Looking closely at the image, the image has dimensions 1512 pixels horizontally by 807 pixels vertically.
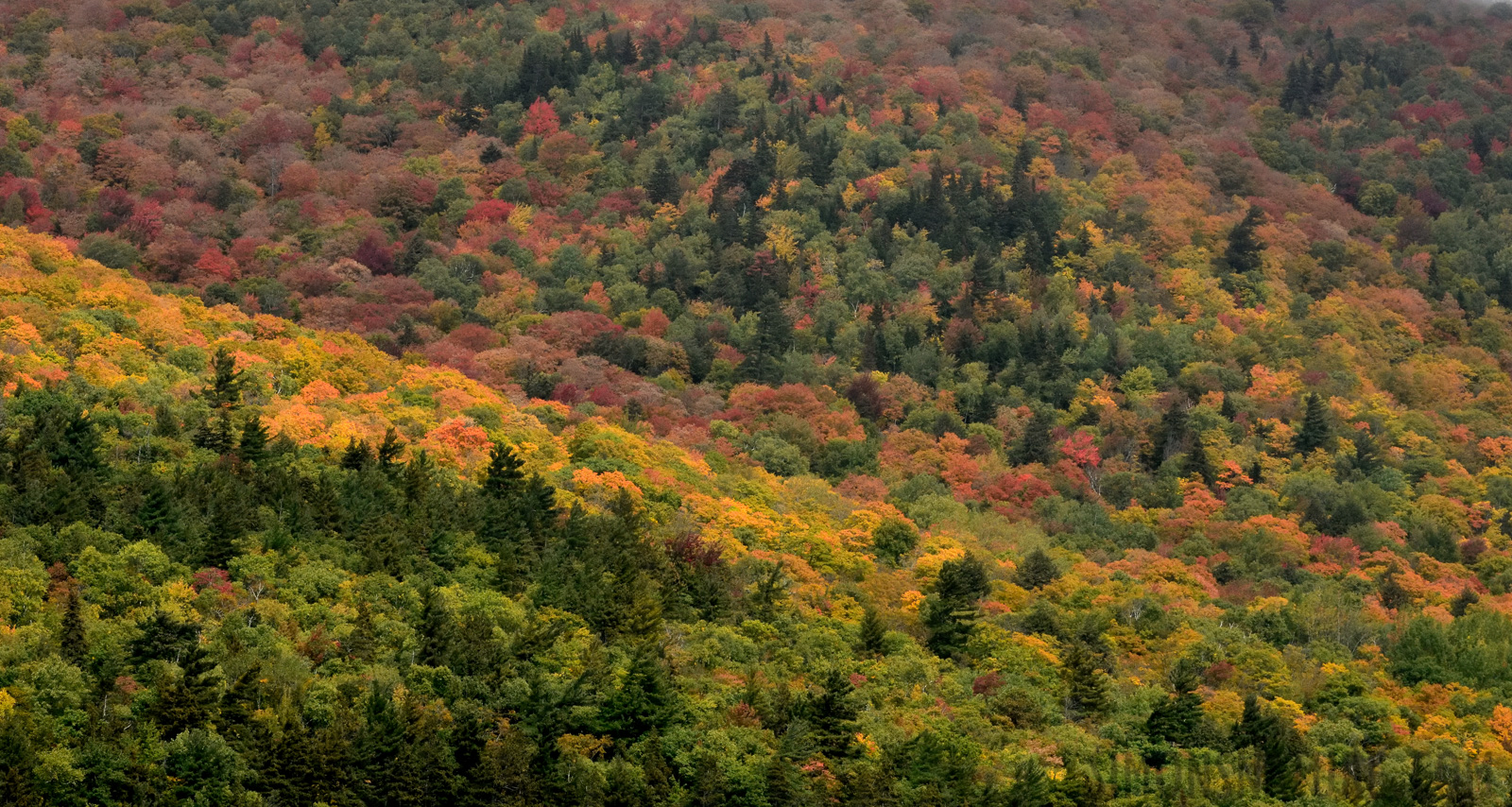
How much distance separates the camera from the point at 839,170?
170 metres

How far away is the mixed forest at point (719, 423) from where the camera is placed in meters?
81.1

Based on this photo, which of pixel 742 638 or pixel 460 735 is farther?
pixel 742 638

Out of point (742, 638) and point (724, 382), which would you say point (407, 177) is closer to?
point (724, 382)

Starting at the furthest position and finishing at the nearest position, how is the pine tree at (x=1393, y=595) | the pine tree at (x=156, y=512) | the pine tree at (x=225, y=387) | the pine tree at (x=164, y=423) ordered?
the pine tree at (x=1393, y=595), the pine tree at (x=225, y=387), the pine tree at (x=164, y=423), the pine tree at (x=156, y=512)

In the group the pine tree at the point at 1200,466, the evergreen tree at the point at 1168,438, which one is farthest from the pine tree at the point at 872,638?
the evergreen tree at the point at 1168,438

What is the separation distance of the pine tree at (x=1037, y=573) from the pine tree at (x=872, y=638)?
15423mm

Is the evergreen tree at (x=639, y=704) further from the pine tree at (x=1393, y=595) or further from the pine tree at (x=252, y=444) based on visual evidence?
the pine tree at (x=1393, y=595)

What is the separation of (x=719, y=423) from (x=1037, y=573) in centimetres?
2942

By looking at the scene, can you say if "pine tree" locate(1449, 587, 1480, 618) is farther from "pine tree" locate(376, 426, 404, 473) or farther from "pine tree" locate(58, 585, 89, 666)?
"pine tree" locate(58, 585, 89, 666)

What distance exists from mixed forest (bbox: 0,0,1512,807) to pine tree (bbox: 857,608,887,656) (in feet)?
0.70

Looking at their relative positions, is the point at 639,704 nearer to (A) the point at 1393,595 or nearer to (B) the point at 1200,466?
(A) the point at 1393,595

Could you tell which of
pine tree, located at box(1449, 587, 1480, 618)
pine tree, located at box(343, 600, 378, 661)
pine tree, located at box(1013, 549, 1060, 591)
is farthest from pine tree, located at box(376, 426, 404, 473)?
pine tree, located at box(1449, 587, 1480, 618)

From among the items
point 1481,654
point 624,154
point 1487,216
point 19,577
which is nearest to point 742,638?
point 19,577

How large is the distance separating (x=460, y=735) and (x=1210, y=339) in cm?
9432
